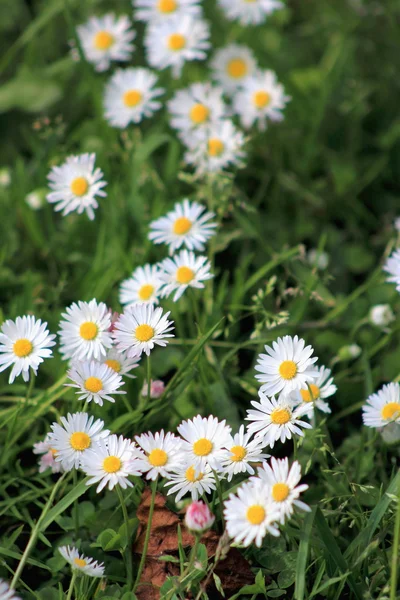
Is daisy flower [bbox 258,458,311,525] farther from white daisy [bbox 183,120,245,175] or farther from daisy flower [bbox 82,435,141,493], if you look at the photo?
white daisy [bbox 183,120,245,175]

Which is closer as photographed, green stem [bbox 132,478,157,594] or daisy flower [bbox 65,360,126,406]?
→ green stem [bbox 132,478,157,594]

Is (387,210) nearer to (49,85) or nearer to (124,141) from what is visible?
(124,141)

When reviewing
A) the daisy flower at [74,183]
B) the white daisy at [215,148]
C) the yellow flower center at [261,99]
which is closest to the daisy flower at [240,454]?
the daisy flower at [74,183]

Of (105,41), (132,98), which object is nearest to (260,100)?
(132,98)

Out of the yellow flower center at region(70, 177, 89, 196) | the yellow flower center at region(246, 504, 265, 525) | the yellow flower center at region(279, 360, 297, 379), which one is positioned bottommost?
the yellow flower center at region(246, 504, 265, 525)

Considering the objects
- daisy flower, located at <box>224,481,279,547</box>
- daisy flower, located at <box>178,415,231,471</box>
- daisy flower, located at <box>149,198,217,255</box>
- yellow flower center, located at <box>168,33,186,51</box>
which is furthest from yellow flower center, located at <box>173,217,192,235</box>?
yellow flower center, located at <box>168,33,186,51</box>

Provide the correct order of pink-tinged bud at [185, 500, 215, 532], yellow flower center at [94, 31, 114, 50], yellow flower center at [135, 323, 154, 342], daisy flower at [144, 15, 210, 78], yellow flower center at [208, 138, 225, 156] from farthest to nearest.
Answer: yellow flower center at [94, 31, 114, 50] → daisy flower at [144, 15, 210, 78] → yellow flower center at [208, 138, 225, 156] → yellow flower center at [135, 323, 154, 342] → pink-tinged bud at [185, 500, 215, 532]

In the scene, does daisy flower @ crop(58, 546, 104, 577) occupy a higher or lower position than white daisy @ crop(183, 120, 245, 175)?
lower

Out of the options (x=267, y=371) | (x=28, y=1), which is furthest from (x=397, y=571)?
(x=28, y=1)

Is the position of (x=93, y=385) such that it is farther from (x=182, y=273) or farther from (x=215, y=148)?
(x=215, y=148)
